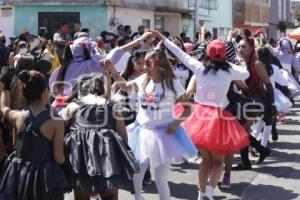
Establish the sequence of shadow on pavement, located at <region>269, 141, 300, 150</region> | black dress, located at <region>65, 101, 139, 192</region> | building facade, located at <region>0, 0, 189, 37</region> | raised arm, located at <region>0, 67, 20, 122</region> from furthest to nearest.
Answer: building facade, located at <region>0, 0, 189, 37</region> < shadow on pavement, located at <region>269, 141, 300, 150</region> < raised arm, located at <region>0, 67, 20, 122</region> < black dress, located at <region>65, 101, 139, 192</region>

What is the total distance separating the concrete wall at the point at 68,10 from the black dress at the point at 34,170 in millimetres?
17572

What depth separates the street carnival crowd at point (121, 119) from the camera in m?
4.82

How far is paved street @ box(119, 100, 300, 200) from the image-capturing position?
7.48 meters

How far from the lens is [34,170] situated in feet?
15.7

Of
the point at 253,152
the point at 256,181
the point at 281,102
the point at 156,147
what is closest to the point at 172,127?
the point at 156,147

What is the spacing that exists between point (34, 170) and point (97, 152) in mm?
621

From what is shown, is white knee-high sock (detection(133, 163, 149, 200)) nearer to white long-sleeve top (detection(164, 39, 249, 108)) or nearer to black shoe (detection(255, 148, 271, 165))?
white long-sleeve top (detection(164, 39, 249, 108))

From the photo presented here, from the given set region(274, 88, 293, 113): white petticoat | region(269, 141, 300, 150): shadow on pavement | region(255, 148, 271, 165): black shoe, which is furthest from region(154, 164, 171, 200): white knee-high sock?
region(274, 88, 293, 113): white petticoat

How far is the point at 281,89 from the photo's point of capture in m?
11.9

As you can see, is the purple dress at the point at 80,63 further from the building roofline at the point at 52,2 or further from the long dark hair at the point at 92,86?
the building roofline at the point at 52,2

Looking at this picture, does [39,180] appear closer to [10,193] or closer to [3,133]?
[10,193]

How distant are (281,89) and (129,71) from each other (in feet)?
17.6

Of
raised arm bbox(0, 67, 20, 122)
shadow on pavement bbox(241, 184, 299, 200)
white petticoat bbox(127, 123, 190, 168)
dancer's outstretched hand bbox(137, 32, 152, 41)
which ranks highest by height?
dancer's outstretched hand bbox(137, 32, 152, 41)

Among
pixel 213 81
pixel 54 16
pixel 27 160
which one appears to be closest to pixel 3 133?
pixel 27 160
